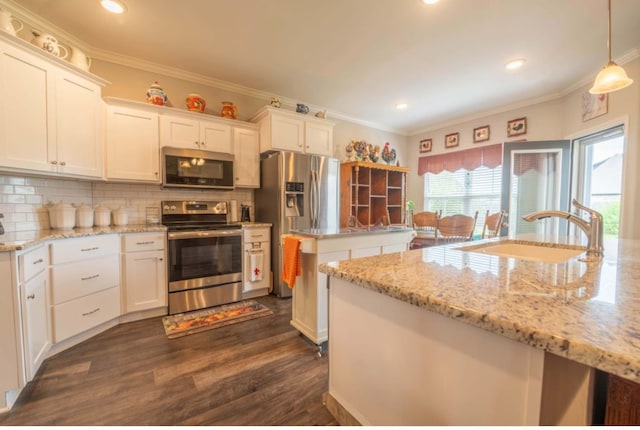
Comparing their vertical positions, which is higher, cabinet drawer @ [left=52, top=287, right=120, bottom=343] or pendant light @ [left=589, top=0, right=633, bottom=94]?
pendant light @ [left=589, top=0, right=633, bottom=94]

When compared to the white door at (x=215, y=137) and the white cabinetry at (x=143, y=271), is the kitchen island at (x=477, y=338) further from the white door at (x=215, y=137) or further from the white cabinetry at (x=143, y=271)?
the white door at (x=215, y=137)

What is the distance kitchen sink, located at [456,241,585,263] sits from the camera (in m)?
1.42

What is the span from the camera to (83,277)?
2.09 m

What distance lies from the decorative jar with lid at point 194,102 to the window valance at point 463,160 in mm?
4062

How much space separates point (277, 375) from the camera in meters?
1.72

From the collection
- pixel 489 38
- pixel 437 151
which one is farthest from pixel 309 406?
pixel 437 151

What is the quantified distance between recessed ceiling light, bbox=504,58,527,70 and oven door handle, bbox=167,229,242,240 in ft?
11.3

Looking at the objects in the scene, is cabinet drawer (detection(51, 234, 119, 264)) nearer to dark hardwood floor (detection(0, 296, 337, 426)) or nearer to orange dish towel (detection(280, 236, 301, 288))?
dark hardwood floor (detection(0, 296, 337, 426))

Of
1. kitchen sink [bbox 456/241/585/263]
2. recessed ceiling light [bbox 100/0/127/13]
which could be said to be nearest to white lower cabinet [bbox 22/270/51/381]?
recessed ceiling light [bbox 100/0/127/13]

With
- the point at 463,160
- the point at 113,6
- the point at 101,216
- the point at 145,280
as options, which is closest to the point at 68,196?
the point at 101,216

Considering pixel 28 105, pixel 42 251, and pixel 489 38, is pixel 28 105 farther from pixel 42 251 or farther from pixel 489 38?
pixel 489 38

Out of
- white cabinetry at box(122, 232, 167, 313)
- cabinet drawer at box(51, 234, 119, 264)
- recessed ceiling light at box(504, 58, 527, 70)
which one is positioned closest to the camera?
cabinet drawer at box(51, 234, 119, 264)

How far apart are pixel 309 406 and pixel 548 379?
129cm

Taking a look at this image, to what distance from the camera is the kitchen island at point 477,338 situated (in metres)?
Result: 0.52
